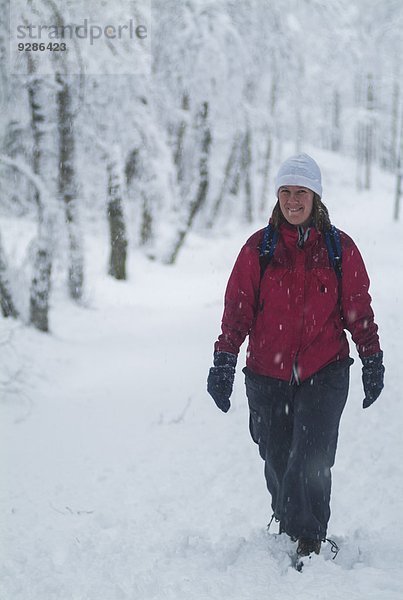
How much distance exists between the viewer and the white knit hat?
3031 millimetres

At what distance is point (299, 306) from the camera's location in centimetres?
296

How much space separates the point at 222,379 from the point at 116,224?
11826 mm

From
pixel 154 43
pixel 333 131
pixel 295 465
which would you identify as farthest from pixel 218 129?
pixel 333 131

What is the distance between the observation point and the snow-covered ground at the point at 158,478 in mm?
3057

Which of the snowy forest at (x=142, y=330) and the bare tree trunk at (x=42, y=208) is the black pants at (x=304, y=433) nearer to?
the snowy forest at (x=142, y=330)

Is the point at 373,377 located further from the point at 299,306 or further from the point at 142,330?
the point at 142,330

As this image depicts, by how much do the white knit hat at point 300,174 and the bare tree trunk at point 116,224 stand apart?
1065cm

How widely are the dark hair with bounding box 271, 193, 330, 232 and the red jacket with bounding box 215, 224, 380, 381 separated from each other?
0.04 metres

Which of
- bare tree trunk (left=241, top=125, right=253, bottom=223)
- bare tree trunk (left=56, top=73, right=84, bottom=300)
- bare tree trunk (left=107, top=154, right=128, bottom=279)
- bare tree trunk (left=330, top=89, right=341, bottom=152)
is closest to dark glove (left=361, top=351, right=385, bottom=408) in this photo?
bare tree trunk (left=56, top=73, right=84, bottom=300)

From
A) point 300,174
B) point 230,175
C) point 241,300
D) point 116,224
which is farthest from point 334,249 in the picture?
point 230,175

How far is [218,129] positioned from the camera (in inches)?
739

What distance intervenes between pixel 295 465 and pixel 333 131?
4609 cm

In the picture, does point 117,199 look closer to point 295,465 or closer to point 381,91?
point 295,465

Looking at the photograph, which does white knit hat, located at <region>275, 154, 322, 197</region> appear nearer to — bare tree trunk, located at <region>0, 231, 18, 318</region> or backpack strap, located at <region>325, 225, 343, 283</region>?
backpack strap, located at <region>325, 225, 343, 283</region>
